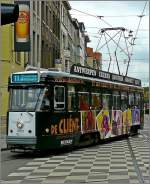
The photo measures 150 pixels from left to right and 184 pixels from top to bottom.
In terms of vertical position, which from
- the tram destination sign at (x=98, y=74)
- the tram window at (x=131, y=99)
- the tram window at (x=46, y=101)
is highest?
the tram destination sign at (x=98, y=74)

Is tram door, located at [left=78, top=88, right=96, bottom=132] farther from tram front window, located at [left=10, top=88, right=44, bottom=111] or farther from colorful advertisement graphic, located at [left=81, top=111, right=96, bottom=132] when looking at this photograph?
tram front window, located at [left=10, top=88, right=44, bottom=111]

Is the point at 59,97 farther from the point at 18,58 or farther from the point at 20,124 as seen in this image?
the point at 18,58

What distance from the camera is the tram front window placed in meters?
18.7

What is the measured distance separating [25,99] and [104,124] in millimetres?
6223

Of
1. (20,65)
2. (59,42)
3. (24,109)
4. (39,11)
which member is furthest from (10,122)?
(59,42)

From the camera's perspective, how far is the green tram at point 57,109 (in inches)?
728

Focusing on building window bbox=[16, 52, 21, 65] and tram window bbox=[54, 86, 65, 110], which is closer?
tram window bbox=[54, 86, 65, 110]

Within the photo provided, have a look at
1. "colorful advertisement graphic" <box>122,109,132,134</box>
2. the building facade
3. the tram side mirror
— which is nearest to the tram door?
"colorful advertisement graphic" <box>122,109,132,134</box>

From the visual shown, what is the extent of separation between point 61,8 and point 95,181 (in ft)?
186

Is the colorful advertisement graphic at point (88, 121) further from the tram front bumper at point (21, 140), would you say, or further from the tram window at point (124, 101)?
the tram window at point (124, 101)

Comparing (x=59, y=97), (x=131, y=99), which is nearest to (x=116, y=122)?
(x=131, y=99)

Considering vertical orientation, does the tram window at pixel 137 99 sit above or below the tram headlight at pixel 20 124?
above

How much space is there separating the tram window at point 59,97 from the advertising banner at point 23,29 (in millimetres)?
11416

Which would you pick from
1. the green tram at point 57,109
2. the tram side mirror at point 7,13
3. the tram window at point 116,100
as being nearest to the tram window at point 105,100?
the green tram at point 57,109
